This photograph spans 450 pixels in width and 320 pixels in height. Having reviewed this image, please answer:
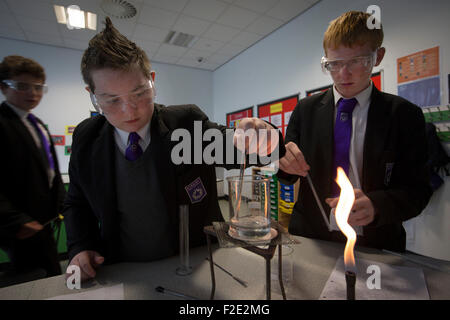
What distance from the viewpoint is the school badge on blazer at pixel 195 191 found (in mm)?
794

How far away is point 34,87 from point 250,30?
13.4 feet

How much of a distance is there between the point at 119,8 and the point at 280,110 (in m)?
2.95

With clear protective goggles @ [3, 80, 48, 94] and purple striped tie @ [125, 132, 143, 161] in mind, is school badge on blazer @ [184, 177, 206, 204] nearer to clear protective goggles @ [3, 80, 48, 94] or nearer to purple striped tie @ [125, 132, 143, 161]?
purple striped tie @ [125, 132, 143, 161]

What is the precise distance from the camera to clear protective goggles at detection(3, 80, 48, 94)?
53cm

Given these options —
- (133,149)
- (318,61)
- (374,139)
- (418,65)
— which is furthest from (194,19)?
(374,139)

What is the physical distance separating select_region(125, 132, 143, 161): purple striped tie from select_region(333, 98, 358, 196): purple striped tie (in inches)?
34.7

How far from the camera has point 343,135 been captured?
40.0 inches

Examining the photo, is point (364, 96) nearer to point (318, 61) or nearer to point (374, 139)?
point (374, 139)

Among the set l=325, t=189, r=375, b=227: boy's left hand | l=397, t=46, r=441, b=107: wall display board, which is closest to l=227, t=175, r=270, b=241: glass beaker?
l=325, t=189, r=375, b=227: boy's left hand

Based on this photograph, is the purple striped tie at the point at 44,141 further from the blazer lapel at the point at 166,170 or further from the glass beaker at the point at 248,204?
the glass beaker at the point at 248,204

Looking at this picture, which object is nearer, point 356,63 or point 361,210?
point 361,210

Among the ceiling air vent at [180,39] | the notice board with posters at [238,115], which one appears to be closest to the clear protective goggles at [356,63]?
the notice board with posters at [238,115]
